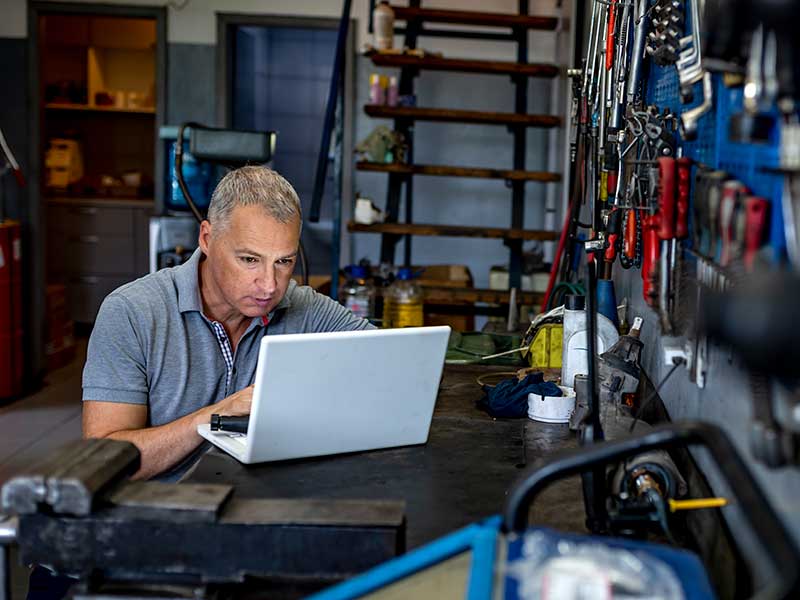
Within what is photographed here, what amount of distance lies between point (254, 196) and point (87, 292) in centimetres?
553

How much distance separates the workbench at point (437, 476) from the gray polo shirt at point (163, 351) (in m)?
0.39

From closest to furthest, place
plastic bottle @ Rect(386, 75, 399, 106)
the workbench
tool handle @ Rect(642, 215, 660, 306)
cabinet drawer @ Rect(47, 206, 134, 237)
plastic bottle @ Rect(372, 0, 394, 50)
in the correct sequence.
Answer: the workbench
tool handle @ Rect(642, 215, 660, 306)
plastic bottle @ Rect(372, 0, 394, 50)
plastic bottle @ Rect(386, 75, 399, 106)
cabinet drawer @ Rect(47, 206, 134, 237)

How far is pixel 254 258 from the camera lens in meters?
2.10

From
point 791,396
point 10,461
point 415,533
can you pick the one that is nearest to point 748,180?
point 791,396

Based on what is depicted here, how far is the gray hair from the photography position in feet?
6.89

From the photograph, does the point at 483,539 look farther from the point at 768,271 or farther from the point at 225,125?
the point at 225,125

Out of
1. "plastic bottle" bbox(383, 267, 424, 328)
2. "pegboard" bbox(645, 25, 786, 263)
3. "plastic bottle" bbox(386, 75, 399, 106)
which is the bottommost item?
"plastic bottle" bbox(383, 267, 424, 328)

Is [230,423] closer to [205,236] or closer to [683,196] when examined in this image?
[205,236]

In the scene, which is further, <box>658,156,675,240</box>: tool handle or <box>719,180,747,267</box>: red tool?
<box>658,156,675,240</box>: tool handle

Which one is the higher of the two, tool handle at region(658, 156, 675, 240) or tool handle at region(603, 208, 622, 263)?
tool handle at region(658, 156, 675, 240)

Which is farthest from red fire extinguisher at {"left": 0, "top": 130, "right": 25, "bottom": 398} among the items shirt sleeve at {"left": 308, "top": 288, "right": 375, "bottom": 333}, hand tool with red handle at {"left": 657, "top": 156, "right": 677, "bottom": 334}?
hand tool with red handle at {"left": 657, "top": 156, "right": 677, "bottom": 334}

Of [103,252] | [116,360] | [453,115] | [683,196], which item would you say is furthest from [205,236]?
[103,252]

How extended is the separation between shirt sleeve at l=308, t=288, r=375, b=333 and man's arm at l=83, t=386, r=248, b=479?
48 centimetres

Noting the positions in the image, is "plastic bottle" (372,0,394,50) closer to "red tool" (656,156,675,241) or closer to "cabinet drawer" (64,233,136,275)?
"cabinet drawer" (64,233,136,275)
